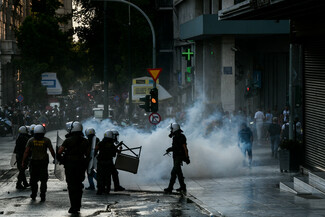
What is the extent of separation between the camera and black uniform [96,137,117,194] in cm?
1636

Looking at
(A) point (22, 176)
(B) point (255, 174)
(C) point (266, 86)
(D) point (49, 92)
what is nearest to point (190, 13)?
(C) point (266, 86)

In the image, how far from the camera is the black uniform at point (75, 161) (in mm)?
12953

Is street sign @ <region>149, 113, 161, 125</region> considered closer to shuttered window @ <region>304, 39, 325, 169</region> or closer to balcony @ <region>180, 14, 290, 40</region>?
shuttered window @ <region>304, 39, 325, 169</region>

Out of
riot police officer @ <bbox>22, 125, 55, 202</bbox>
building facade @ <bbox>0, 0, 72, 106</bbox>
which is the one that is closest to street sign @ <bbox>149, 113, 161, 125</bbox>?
riot police officer @ <bbox>22, 125, 55, 202</bbox>

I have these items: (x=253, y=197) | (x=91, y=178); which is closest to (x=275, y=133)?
(x=91, y=178)

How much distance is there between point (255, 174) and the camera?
20.2 m

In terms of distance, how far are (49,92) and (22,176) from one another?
1793 inches

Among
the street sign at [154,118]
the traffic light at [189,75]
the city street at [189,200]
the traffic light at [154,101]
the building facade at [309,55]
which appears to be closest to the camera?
the city street at [189,200]

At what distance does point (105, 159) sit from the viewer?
16484 millimetres

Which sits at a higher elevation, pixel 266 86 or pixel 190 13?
pixel 190 13

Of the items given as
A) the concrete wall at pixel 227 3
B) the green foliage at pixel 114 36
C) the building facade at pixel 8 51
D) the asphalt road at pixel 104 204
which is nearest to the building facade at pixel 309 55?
the asphalt road at pixel 104 204

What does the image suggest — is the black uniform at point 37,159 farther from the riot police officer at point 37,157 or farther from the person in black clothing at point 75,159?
the person in black clothing at point 75,159

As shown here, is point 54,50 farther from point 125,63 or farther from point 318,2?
point 318,2

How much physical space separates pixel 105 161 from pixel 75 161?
11.1 feet
